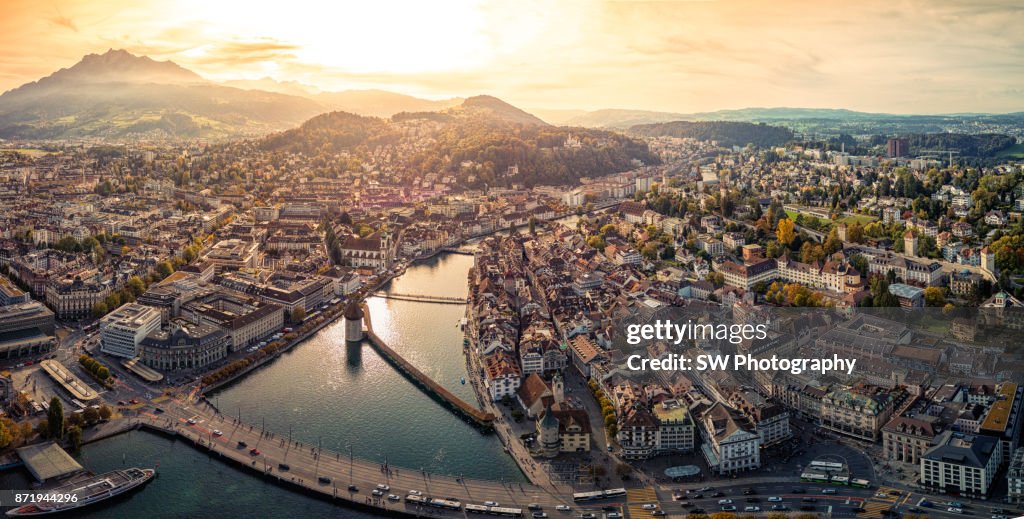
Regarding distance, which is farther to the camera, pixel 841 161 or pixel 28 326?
pixel 841 161

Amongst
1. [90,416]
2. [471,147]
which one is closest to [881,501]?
[90,416]

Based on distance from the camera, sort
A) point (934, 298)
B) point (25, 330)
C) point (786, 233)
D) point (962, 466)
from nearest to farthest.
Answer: point (962, 466) < point (25, 330) < point (934, 298) < point (786, 233)

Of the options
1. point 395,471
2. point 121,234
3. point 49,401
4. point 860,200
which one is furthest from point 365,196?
point 395,471

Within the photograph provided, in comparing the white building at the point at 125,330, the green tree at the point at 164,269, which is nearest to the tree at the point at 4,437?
the white building at the point at 125,330

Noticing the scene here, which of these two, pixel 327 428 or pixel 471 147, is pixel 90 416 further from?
pixel 471 147

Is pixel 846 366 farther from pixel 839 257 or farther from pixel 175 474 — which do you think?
pixel 175 474

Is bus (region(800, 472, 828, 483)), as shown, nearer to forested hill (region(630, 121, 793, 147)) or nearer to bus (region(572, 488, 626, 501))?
bus (region(572, 488, 626, 501))
